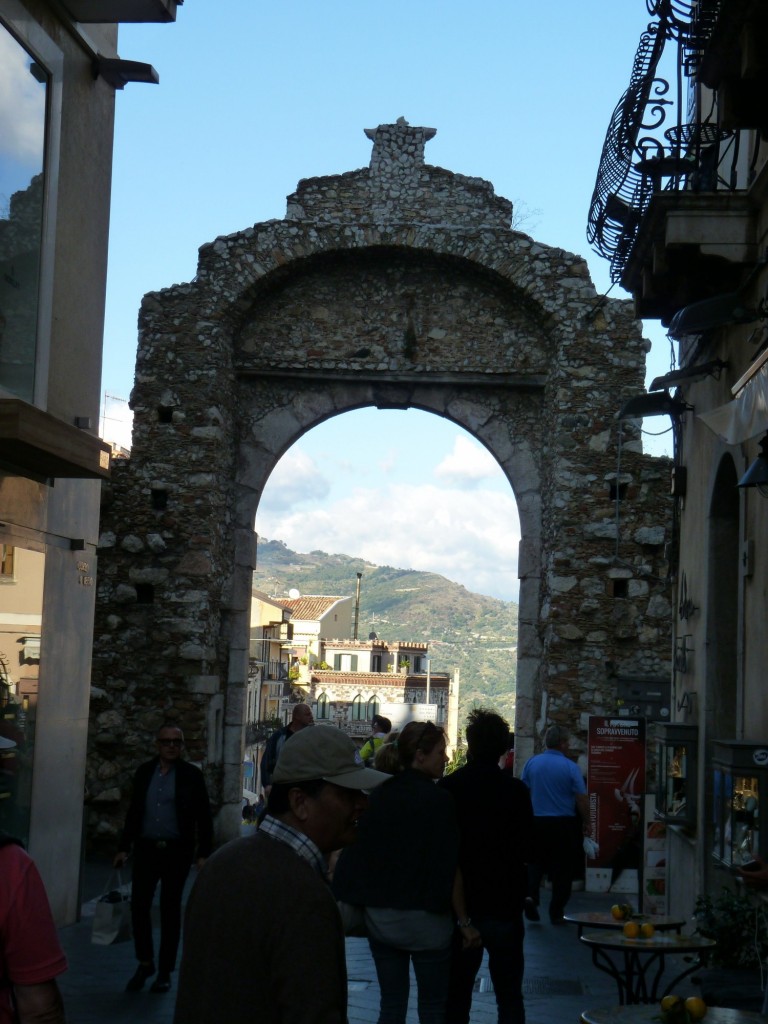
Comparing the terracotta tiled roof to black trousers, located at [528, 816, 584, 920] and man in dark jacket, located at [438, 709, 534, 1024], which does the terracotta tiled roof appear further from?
man in dark jacket, located at [438, 709, 534, 1024]

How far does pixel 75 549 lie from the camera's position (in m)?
9.56

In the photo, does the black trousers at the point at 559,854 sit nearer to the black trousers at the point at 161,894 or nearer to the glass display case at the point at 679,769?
the glass display case at the point at 679,769

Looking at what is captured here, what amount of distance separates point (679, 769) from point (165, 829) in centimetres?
317

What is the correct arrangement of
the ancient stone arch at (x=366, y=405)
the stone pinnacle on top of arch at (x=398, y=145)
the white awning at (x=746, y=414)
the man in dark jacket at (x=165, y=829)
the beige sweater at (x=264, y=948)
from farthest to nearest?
the stone pinnacle on top of arch at (x=398, y=145) → the ancient stone arch at (x=366, y=405) → the man in dark jacket at (x=165, y=829) → the white awning at (x=746, y=414) → the beige sweater at (x=264, y=948)

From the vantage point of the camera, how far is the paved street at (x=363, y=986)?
22.5ft

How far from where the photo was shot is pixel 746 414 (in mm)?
6145

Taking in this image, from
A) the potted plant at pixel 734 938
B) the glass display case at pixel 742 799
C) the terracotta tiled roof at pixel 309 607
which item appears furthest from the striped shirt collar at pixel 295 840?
the terracotta tiled roof at pixel 309 607

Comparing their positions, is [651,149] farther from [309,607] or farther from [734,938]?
[309,607]

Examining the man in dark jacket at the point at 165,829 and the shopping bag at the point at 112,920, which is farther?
the shopping bag at the point at 112,920

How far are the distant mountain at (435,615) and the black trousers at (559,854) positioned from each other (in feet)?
329

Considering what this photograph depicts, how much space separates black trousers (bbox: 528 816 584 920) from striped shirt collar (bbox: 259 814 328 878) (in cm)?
783

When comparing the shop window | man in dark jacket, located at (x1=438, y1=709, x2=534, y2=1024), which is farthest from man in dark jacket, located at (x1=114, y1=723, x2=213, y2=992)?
the shop window

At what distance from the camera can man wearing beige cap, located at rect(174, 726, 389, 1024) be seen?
101 inches

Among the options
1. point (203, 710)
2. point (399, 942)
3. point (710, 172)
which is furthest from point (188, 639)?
point (399, 942)
